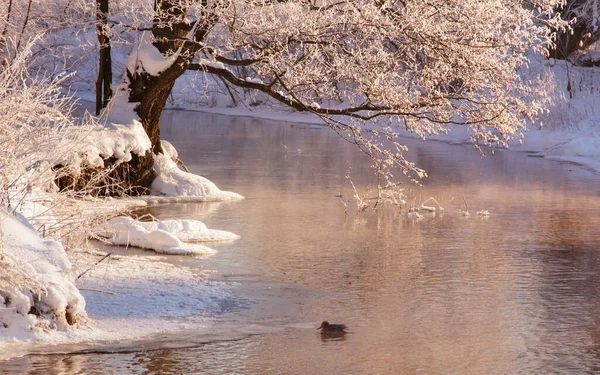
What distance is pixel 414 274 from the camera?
10547 millimetres

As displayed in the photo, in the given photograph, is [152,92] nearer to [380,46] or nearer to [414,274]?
[380,46]

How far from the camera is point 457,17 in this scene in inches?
546

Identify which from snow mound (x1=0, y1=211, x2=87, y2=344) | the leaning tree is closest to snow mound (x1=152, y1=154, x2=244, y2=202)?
the leaning tree

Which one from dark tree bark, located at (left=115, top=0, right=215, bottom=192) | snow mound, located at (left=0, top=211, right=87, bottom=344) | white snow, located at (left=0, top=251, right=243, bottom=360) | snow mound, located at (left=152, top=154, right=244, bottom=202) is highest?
dark tree bark, located at (left=115, top=0, right=215, bottom=192)

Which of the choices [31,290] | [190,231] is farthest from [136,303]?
[190,231]

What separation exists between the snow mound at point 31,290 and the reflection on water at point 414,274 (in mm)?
506

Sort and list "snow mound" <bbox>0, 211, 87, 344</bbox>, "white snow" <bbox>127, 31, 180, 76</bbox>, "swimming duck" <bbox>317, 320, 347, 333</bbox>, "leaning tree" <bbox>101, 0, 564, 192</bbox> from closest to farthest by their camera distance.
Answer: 1. "snow mound" <bbox>0, 211, 87, 344</bbox>
2. "swimming duck" <bbox>317, 320, 347, 333</bbox>
3. "leaning tree" <bbox>101, 0, 564, 192</bbox>
4. "white snow" <bbox>127, 31, 180, 76</bbox>

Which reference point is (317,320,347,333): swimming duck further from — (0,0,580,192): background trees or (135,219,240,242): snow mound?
(0,0,580,192): background trees

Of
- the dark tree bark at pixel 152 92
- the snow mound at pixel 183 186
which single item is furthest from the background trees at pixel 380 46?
the snow mound at pixel 183 186

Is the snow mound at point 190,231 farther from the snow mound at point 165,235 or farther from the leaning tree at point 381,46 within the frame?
the leaning tree at point 381,46

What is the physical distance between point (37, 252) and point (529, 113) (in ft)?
27.6

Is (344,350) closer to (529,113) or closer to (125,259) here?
(125,259)

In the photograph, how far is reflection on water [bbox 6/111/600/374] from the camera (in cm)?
730

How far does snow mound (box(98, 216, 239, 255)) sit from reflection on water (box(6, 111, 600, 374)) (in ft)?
1.13
